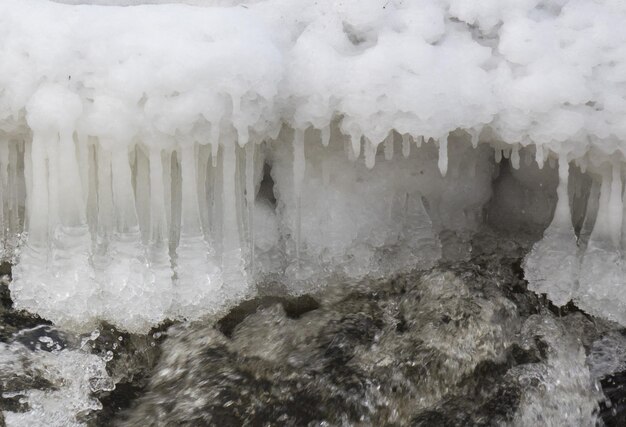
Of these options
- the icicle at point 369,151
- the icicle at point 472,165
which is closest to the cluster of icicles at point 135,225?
the icicle at point 369,151

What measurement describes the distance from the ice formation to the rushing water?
0.12 m

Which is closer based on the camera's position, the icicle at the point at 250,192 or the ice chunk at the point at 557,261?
the icicle at the point at 250,192

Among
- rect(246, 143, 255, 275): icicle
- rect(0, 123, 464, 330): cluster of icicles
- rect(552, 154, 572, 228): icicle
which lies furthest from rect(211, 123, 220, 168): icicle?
rect(552, 154, 572, 228): icicle

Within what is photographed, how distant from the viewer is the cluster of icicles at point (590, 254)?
291 centimetres

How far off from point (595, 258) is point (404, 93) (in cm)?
104

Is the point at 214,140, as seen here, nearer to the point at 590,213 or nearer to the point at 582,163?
the point at 582,163

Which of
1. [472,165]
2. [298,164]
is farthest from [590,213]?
[298,164]

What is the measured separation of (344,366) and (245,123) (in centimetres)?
96

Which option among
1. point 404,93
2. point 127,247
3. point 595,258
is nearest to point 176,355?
point 127,247

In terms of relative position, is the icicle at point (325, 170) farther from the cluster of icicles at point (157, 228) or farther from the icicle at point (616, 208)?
the icicle at point (616, 208)

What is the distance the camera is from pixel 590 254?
299 cm

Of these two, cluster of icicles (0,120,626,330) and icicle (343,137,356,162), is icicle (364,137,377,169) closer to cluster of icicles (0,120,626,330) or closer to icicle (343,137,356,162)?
cluster of icicles (0,120,626,330)

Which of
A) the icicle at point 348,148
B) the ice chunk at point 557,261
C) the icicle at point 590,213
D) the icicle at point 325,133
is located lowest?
the ice chunk at point 557,261

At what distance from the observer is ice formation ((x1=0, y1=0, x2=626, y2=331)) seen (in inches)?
102
